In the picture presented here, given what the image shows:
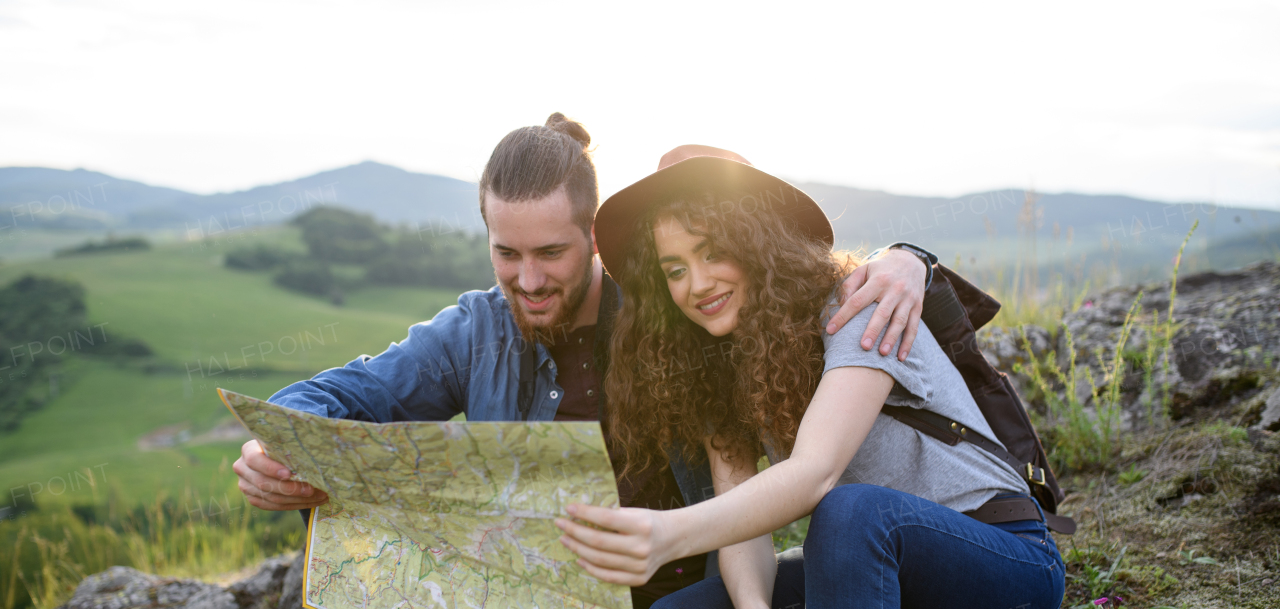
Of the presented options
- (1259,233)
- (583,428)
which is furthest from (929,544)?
(1259,233)

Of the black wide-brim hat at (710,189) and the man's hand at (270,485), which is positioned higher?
the black wide-brim hat at (710,189)

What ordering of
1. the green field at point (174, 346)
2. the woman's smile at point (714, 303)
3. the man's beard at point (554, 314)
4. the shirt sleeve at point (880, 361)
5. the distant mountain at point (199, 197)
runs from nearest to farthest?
the shirt sleeve at point (880, 361), the woman's smile at point (714, 303), the man's beard at point (554, 314), the green field at point (174, 346), the distant mountain at point (199, 197)

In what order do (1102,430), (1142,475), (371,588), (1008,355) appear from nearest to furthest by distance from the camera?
(371,588)
(1142,475)
(1102,430)
(1008,355)

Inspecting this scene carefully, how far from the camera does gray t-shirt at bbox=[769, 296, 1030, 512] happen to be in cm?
169

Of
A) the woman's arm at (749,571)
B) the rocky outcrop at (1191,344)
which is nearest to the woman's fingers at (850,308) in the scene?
the woman's arm at (749,571)

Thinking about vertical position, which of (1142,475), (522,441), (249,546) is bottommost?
(249,546)

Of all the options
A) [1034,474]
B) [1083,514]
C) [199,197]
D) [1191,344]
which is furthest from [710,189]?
[199,197]

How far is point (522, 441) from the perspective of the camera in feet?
4.25

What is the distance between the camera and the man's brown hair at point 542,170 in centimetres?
243

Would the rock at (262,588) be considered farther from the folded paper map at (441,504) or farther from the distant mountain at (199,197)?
the distant mountain at (199,197)

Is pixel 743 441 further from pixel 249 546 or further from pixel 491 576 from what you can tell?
pixel 249 546

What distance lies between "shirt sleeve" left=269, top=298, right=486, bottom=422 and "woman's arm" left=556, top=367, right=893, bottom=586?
1.28 m

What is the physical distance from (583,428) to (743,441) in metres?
0.96

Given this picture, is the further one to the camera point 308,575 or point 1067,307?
point 1067,307
